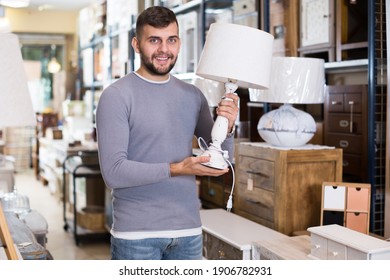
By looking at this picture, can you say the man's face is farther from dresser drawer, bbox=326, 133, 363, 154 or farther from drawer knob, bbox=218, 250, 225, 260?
dresser drawer, bbox=326, 133, 363, 154

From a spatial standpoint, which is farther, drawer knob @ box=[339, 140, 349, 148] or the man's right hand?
drawer knob @ box=[339, 140, 349, 148]

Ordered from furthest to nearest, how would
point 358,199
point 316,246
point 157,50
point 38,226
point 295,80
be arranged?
point 38,226, point 295,80, point 358,199, point 316,246, point 157,50

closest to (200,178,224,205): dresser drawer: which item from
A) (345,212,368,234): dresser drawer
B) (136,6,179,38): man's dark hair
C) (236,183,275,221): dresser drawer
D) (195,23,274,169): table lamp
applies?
(236,183,275,221): dresser drawer

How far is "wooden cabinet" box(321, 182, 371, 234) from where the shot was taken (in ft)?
7.34

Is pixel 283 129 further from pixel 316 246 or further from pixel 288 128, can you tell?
pixel 316 246

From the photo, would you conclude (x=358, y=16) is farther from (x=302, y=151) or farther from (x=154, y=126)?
(x=154, y=126)

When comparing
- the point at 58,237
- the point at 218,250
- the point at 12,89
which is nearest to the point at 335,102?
the point at 218,250

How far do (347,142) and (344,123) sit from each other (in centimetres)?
9

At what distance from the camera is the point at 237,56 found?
1778 millimetres

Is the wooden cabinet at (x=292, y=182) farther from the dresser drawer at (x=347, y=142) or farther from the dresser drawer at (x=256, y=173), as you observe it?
the dresser drawer at (x=347, y=142)

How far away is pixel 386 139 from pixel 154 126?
110cm

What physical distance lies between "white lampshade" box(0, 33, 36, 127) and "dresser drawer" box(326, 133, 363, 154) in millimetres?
1616

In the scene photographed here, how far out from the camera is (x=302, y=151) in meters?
2.46
